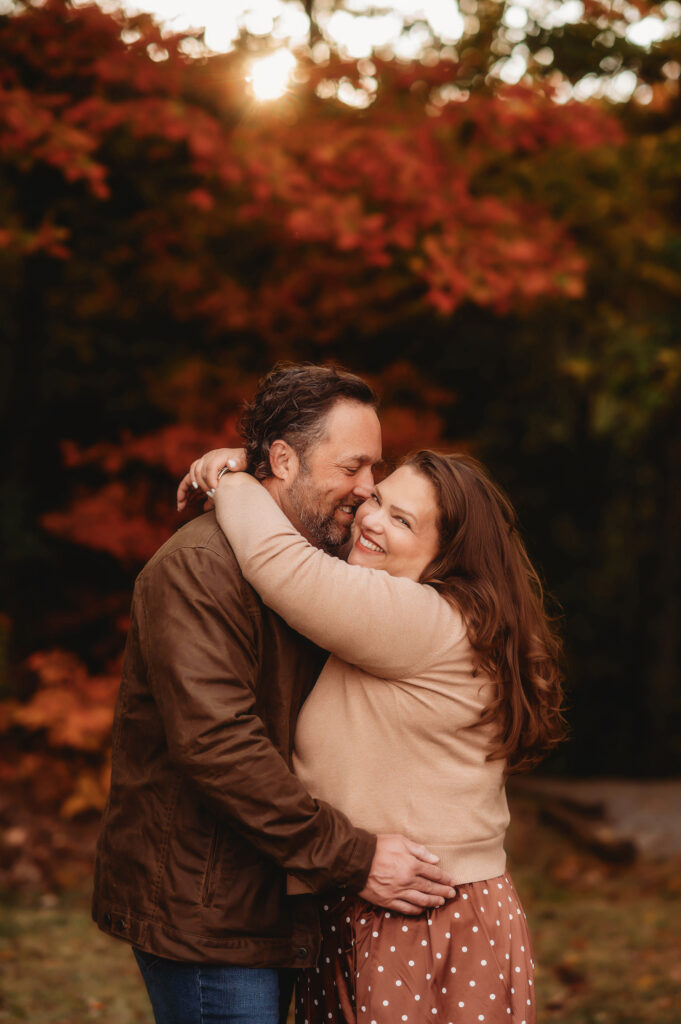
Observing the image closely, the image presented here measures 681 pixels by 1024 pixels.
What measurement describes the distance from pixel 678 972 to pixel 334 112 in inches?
183

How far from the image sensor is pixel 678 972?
4.89 m

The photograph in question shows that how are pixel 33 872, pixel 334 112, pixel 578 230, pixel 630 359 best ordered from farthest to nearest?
pixel 578 230 < pixel 630 359 < pixel 33 872 < pixel 334 112

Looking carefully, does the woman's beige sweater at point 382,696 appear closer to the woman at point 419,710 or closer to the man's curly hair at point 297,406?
the woman at point 419,710

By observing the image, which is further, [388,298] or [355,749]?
[388,298]

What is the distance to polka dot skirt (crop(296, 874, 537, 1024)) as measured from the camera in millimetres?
2232

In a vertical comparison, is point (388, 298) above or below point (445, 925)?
above

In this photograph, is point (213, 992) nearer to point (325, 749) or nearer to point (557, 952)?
point (325, 749)

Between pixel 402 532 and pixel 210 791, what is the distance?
0.74 metres

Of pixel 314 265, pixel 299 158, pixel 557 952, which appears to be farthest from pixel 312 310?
pixel 557 952

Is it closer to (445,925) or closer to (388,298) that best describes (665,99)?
(388,298)

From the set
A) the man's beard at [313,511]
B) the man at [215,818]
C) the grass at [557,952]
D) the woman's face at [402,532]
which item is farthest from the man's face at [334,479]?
the grass at [557,952]

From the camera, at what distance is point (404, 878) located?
2234 millimetres

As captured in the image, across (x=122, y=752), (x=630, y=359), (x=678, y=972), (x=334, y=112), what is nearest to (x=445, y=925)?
(x=122, y=752)

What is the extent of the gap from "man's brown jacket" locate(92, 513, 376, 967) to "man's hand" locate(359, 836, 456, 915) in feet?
0.12
